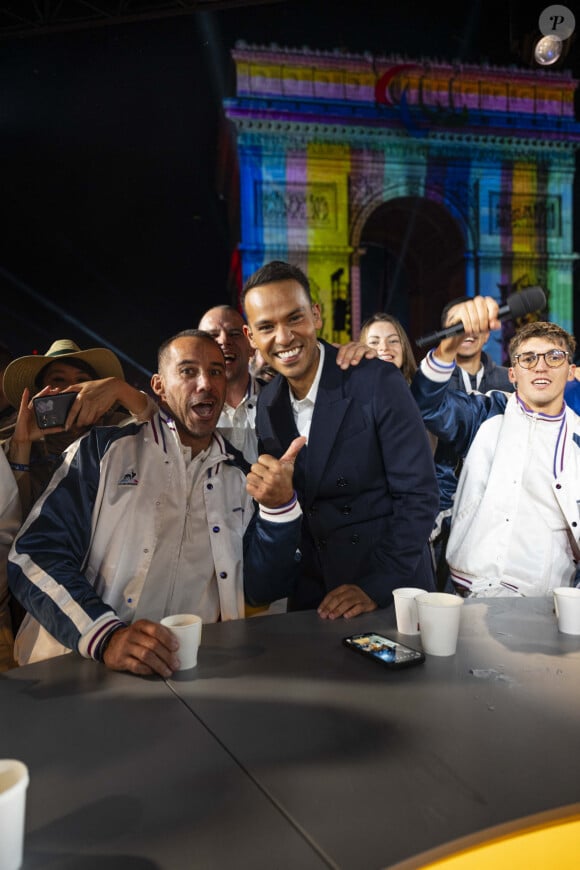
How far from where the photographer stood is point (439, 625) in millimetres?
1250

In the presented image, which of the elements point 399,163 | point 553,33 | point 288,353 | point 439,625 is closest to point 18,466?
point 288,353

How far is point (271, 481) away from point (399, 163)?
37.7ft

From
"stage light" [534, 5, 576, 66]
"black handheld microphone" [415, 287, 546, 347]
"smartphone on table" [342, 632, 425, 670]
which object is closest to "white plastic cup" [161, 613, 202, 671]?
"smartphone on table" [342, 632, 425, 670]

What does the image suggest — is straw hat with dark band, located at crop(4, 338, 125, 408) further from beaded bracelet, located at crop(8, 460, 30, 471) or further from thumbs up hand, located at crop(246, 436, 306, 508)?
thumbs up hand, located at crop(246, 436, 306, 508)

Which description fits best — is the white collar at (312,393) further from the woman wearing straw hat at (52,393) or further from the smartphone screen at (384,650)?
the smartphone screen at (384,650)

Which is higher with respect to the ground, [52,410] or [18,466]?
[52,410]

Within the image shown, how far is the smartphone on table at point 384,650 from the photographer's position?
1.22 metres

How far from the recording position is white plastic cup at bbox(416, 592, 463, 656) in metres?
1.24

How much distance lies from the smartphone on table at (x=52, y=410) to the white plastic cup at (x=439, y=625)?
55.2 inches

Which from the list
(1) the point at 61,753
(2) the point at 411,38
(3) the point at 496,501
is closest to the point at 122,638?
(1) the point at 61,753

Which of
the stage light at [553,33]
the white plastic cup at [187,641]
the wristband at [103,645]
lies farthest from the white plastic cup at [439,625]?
the stage light at [553,33]

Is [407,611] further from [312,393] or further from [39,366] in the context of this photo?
[39,366]

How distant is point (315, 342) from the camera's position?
202 centimetres

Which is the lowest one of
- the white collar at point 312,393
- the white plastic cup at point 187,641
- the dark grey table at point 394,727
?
the dark grey table at point 394,727
